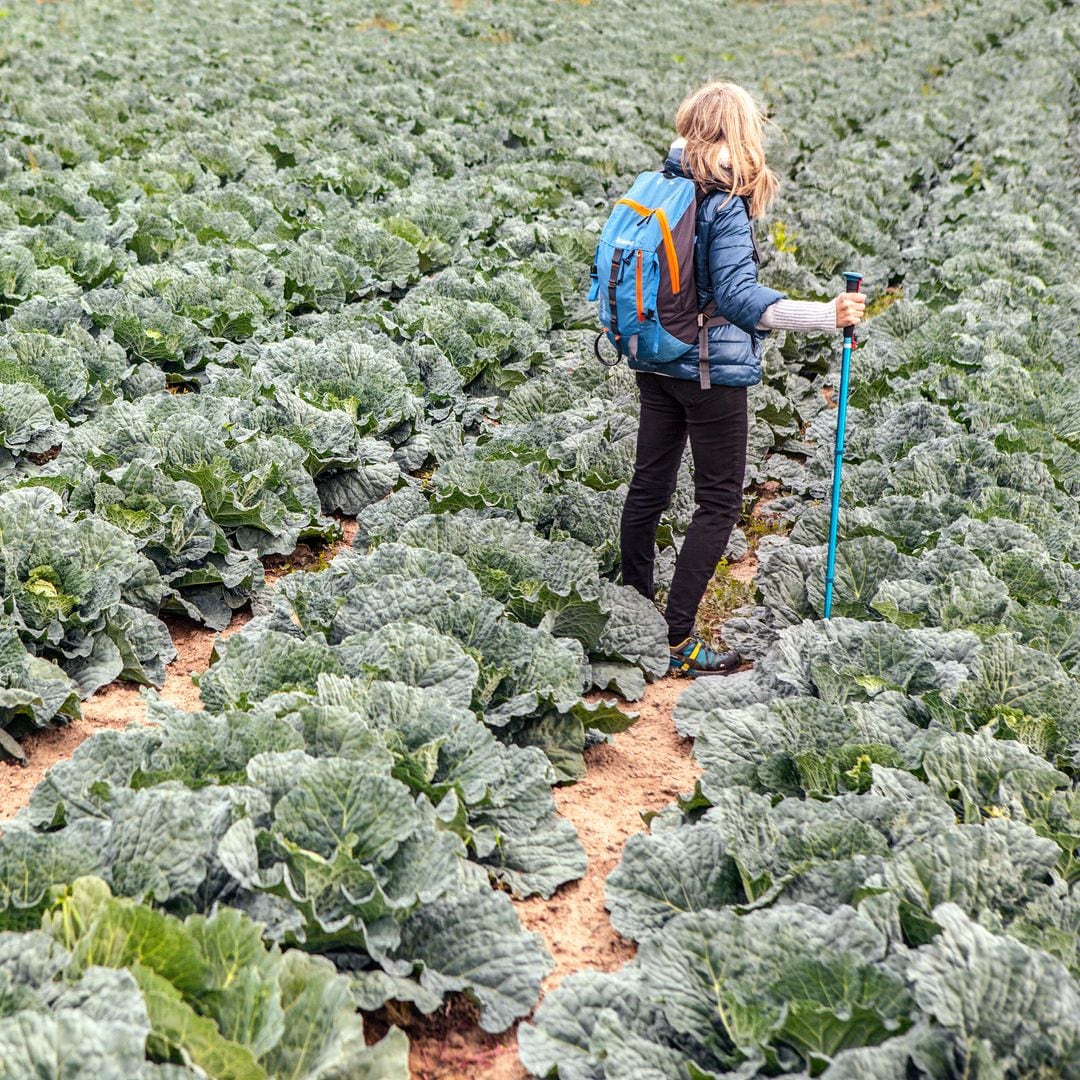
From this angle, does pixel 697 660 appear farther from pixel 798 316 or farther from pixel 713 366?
pixel 798 316

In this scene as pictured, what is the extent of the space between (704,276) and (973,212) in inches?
324

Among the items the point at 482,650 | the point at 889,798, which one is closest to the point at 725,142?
the point at 482,650

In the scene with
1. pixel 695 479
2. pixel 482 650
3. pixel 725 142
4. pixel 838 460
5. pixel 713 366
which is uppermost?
pixel 725 142

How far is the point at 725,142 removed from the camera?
4.14 meters

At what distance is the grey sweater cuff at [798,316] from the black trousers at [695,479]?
13.2 inches

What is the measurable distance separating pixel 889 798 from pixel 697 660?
1.70 meters

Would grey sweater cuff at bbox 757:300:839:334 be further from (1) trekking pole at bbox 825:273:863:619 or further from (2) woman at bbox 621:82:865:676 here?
(1) trekking pole at bbox 825:273:863:619

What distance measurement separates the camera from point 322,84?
56.1 ft

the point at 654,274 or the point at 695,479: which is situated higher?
the point at 654,274

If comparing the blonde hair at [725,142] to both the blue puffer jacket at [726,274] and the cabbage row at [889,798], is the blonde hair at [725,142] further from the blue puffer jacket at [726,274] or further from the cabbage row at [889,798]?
the cabbage row at [889,798]

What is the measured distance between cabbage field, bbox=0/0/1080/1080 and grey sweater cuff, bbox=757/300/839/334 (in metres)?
1.09

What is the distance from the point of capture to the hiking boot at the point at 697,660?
16.4ft

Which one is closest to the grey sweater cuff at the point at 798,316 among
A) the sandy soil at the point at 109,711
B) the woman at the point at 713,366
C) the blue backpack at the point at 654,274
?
the woman at the point at 713,366

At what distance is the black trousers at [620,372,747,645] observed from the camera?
455 cm
